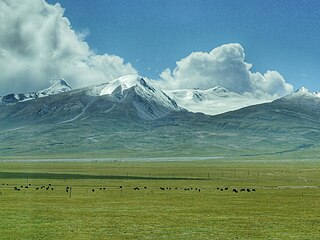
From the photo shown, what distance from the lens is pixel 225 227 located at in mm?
54719

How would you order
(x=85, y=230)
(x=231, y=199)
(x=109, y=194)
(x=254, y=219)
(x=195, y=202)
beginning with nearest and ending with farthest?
1. (x=85, y=230)
2. (x=254, y=219)
3. (x=195, y=202)
4. (x=231, y=199)
5. (x=109, y=194)

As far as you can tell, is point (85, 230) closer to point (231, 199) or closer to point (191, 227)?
point (191, 227)

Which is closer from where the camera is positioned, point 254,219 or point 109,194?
point 254,219

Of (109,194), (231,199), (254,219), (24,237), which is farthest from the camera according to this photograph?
(109,194)

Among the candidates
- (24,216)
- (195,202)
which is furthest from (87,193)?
(24,216)

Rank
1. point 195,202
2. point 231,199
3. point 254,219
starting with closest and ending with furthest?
point 254,219, point 195,202, point 231,199

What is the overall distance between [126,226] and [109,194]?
136ft

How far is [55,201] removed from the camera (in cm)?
8206

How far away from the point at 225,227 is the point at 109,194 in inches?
1750

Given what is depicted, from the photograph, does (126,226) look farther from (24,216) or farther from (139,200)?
(139,200)

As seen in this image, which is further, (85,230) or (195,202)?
(195,202)

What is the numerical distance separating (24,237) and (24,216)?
51.9 ft

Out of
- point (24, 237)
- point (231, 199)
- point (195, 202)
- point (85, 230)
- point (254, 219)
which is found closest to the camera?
point (24, 237)

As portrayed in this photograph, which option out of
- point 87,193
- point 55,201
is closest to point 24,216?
point 55,201
